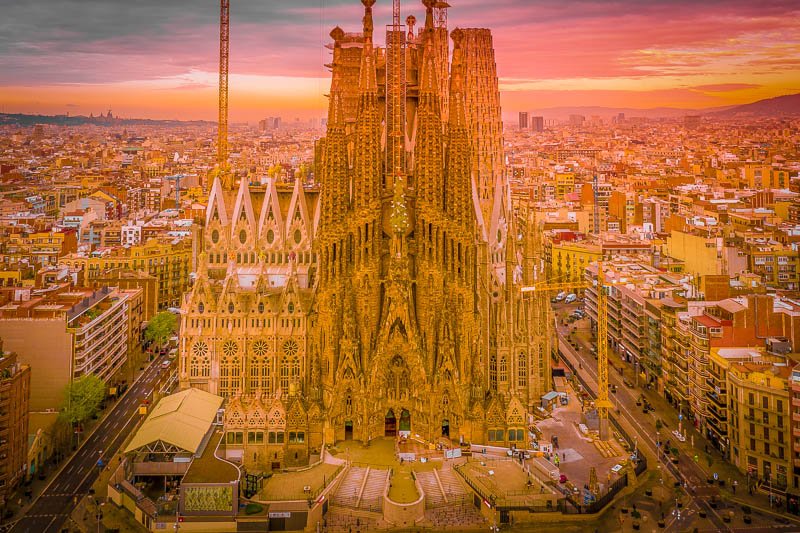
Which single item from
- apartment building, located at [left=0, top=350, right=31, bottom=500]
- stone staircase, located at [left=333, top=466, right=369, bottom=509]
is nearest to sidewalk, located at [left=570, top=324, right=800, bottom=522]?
stone staircase, located at [left=333, top=466, right=369, bottom=509]

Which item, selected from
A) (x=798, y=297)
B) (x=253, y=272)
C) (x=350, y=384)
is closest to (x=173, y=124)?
(x=253, y=272)

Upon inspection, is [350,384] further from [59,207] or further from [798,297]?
[59,207]

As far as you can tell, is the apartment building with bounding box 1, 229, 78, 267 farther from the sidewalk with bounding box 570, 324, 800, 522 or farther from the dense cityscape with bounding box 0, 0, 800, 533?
the sidewalk with bounding box 570, 324, 800, 522

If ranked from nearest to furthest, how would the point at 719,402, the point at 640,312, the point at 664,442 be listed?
the point at 719,402
the point at 664,442
the point at 640,312

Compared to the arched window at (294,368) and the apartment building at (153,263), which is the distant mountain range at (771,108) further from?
the apartment building at (153,263)

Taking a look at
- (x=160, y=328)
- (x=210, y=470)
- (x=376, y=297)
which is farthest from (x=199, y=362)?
(x=160, y=328)

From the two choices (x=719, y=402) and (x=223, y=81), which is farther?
(x=223, y=81)

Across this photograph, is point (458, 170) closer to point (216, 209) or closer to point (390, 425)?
point (390, 425)
